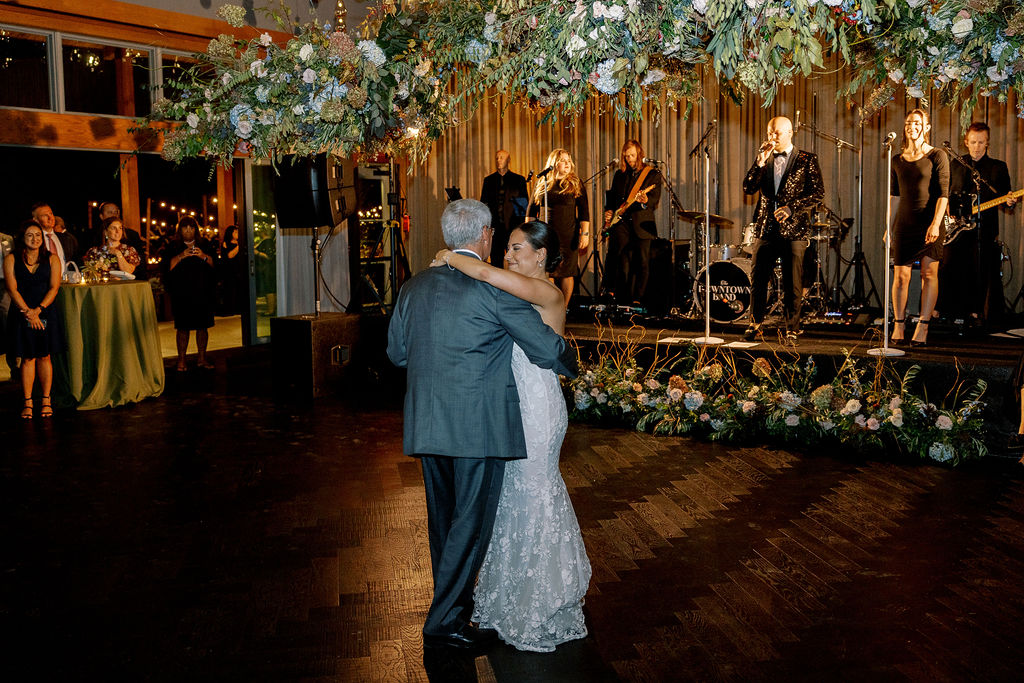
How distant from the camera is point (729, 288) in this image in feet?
29.0

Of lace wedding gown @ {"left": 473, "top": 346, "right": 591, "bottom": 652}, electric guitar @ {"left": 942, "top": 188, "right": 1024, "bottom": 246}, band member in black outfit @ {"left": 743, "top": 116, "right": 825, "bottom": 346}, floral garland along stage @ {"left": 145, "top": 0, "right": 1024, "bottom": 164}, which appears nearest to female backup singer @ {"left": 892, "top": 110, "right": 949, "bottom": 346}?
band member in black outfit @ {"left": 743, "top": 116, "right": 825, "bottom": 346}

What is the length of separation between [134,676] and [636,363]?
491 centimetres

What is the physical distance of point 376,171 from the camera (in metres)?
11.1

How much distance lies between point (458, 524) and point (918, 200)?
5087 mm

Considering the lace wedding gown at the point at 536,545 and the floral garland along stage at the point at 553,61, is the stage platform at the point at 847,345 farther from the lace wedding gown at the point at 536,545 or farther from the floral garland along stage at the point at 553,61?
the lace wedding gown at the point at 536,545

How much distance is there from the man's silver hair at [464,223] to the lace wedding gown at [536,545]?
0.42m

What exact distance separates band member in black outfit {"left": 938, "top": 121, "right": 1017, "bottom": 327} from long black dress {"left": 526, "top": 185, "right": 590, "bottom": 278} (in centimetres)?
317

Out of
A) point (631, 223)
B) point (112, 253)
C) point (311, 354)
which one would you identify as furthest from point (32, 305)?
point (631, 223)

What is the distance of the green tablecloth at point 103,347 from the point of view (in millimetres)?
7867

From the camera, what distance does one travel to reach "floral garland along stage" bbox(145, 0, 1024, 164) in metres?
2.97

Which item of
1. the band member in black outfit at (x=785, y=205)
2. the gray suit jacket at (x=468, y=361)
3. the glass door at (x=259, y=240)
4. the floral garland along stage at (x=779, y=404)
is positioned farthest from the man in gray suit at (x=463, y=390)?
the glass door at (x=259, y=240)

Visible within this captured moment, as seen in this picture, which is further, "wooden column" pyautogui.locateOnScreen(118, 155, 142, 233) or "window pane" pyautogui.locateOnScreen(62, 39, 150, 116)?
"wooden column" pyautogui.locateOnScreen(118, 155, 142, 233)

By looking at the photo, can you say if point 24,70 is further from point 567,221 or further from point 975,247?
point 975,247

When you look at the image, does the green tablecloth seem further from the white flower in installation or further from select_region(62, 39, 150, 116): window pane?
the white flower in installation
